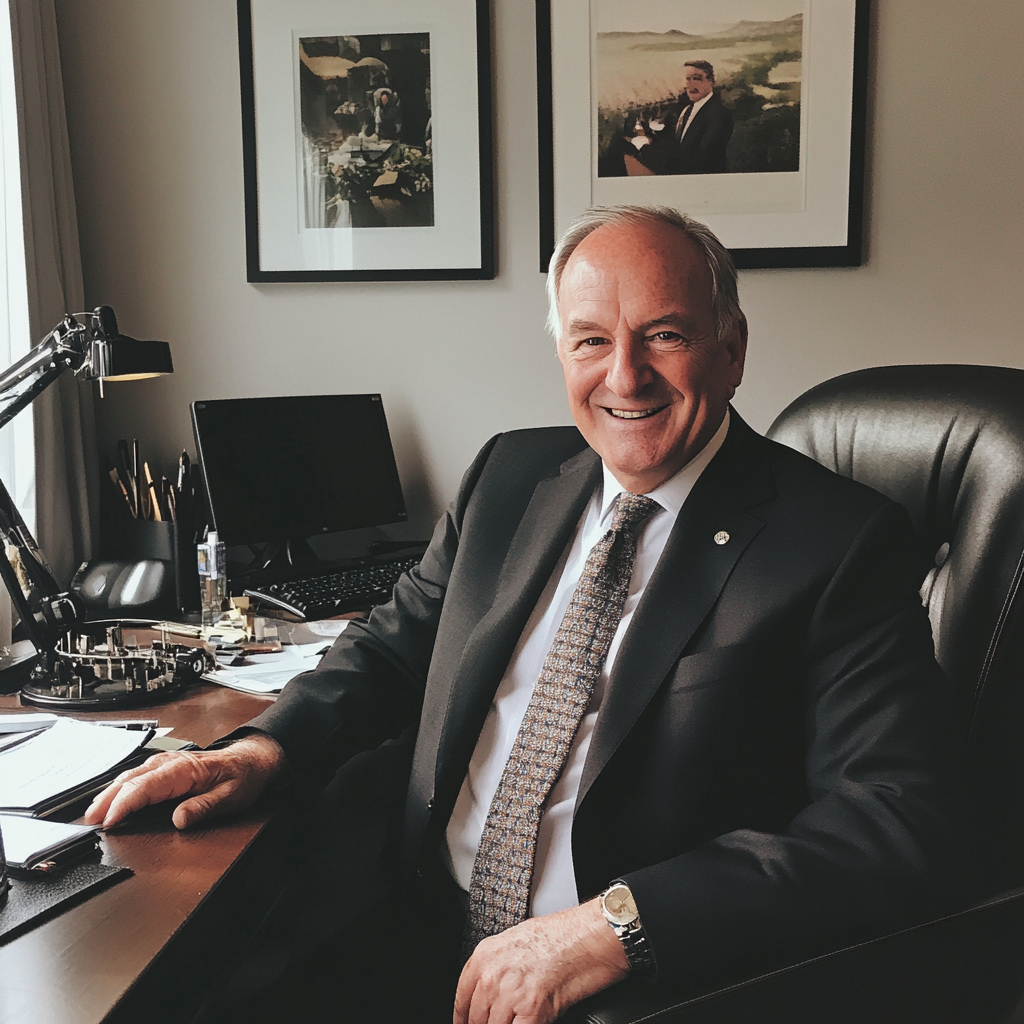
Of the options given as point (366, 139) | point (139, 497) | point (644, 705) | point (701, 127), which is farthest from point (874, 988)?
point (366, 139)

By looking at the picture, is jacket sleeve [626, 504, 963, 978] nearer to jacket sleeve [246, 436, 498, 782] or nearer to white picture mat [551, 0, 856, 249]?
jacket sleeve [246, 436, 498, 782]

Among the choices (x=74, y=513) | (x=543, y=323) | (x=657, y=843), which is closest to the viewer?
(x=657, y=843)

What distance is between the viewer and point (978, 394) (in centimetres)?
129

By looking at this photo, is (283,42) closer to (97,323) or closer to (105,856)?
(97,323)

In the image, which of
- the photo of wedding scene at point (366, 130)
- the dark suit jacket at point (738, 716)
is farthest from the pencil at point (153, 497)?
the dark suit jacket at point (738, 716)

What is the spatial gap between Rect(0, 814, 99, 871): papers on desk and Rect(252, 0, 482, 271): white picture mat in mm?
1654

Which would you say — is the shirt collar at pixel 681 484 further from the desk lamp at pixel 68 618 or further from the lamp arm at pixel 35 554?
the lamp arm at pixel 35 554

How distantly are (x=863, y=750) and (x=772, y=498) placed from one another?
1.10 ft

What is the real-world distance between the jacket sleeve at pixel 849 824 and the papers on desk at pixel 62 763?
0.64 m

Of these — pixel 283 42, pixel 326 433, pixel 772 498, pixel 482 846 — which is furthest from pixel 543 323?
pixel 482 846

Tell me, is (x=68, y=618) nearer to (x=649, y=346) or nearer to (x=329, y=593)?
(x=329, y=593)

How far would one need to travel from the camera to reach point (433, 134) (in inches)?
91.1

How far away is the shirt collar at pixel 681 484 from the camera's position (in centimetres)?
128

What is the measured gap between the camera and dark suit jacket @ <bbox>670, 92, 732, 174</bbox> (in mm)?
2271
